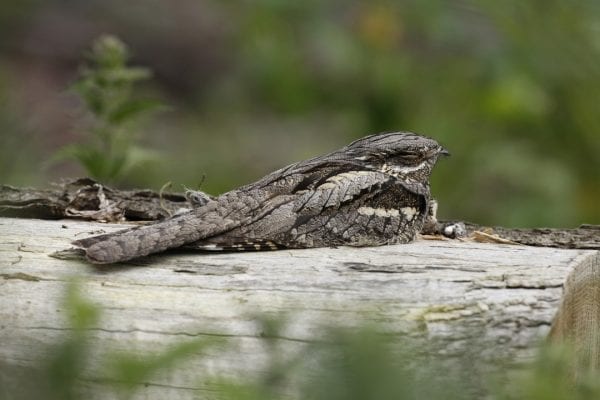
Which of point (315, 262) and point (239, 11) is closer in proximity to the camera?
point (315, 262)

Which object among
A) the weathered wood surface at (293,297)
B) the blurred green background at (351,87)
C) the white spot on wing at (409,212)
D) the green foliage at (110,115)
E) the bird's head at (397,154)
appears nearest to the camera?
the weathered wood surface at (293,297)

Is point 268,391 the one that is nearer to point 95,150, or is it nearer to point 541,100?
point 95,150

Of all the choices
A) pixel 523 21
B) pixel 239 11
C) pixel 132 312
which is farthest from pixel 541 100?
pixel 132 312

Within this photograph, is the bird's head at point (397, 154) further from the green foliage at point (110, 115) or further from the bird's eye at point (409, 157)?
the green foliage at point (110, 115)

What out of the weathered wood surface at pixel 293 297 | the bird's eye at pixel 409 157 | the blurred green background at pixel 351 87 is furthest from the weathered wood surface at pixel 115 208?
the blurred green background at pixel 351 87

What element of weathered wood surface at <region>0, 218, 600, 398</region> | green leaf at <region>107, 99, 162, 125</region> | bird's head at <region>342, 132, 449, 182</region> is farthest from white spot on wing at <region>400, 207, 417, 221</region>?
green leaf at <region>107, 99, 162, 125</region>

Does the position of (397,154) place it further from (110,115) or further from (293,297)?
(110,115)
